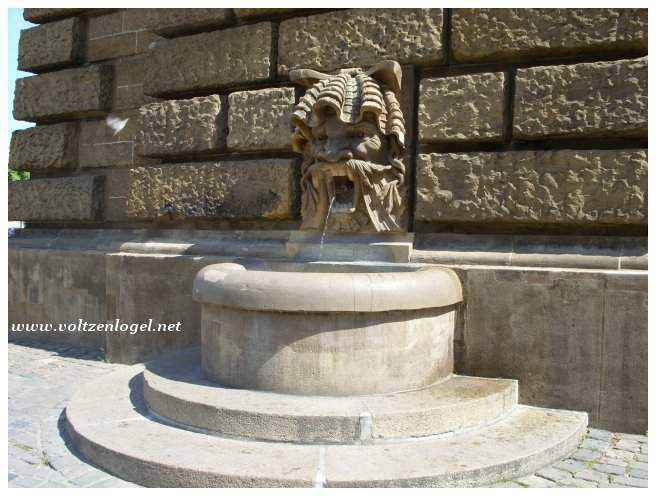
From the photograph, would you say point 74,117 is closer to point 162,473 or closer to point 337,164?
point 337,164

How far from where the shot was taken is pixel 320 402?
3.36m

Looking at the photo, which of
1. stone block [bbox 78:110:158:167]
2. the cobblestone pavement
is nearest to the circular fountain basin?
the cobblestone pavement

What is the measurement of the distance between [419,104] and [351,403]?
7.80 ft

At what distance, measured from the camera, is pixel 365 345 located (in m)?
3.49

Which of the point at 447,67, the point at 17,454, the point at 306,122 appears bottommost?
the point at 17,454

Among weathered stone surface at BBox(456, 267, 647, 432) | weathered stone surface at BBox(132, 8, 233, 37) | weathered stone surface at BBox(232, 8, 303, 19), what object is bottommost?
weathered stone surface at BBox(456, 267, 647, 432)

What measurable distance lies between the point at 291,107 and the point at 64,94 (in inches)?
127

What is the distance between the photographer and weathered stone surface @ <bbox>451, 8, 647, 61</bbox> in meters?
4.02

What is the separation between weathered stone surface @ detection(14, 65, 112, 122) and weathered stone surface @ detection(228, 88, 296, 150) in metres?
2.02

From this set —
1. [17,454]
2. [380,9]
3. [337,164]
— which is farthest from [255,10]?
[17,454]

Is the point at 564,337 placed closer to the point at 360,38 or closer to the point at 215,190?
the point at 360,38

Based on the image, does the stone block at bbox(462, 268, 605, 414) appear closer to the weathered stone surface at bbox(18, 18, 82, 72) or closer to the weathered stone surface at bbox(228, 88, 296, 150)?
the weathered stone surface at bbox(228, 88, 296, 150)

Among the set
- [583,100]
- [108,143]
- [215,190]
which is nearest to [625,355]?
[583,100]

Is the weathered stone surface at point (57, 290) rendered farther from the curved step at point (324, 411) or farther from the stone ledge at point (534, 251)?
the stone ledge at point (534, 251)
